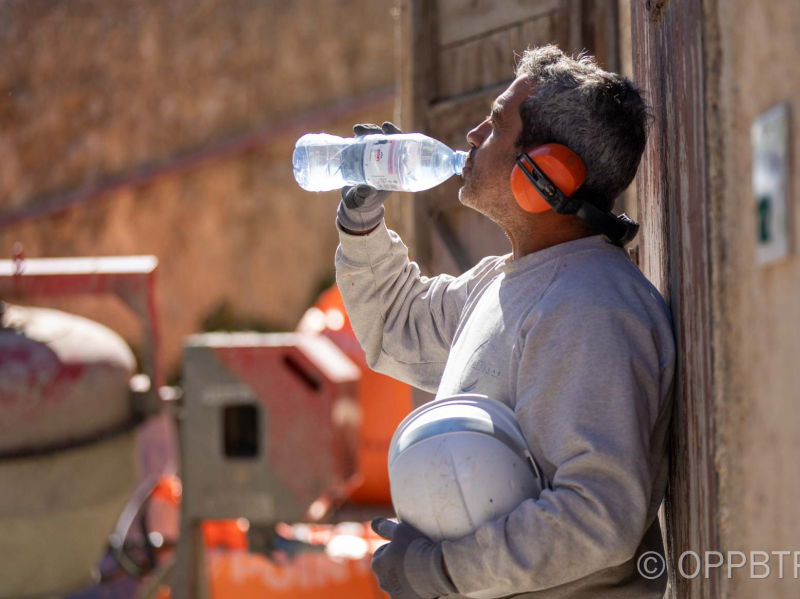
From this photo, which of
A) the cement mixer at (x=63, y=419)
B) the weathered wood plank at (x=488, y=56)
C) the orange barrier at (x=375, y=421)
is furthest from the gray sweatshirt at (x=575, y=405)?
the orange barrier at (x=375, y=421)

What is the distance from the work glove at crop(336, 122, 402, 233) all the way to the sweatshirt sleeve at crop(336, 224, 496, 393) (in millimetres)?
Answer: 25

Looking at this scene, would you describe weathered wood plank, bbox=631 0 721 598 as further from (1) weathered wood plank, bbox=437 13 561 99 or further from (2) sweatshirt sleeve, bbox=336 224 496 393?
(1) weathered wood plank, bbox=437 13 561 99

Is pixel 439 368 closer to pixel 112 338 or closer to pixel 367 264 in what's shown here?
pixel 367 264

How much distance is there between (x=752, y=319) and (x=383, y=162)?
53.9 inches

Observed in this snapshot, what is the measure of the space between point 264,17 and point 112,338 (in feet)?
41.1

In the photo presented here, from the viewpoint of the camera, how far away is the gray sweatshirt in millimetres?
1753

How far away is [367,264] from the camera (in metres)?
2.59

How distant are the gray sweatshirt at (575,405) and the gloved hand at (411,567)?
0.10ft

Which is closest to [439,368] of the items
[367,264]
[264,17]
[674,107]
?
[367,264]

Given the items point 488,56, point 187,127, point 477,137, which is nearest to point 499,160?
point 477,137

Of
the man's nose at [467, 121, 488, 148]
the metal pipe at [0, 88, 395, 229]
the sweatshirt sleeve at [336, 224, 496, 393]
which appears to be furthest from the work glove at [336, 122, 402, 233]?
the metal pipe at [0, 88, 395, 229]

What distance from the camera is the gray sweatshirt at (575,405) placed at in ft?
5.75

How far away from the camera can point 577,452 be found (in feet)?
5.88

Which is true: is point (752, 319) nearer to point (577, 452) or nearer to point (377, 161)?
point (577, 452)
